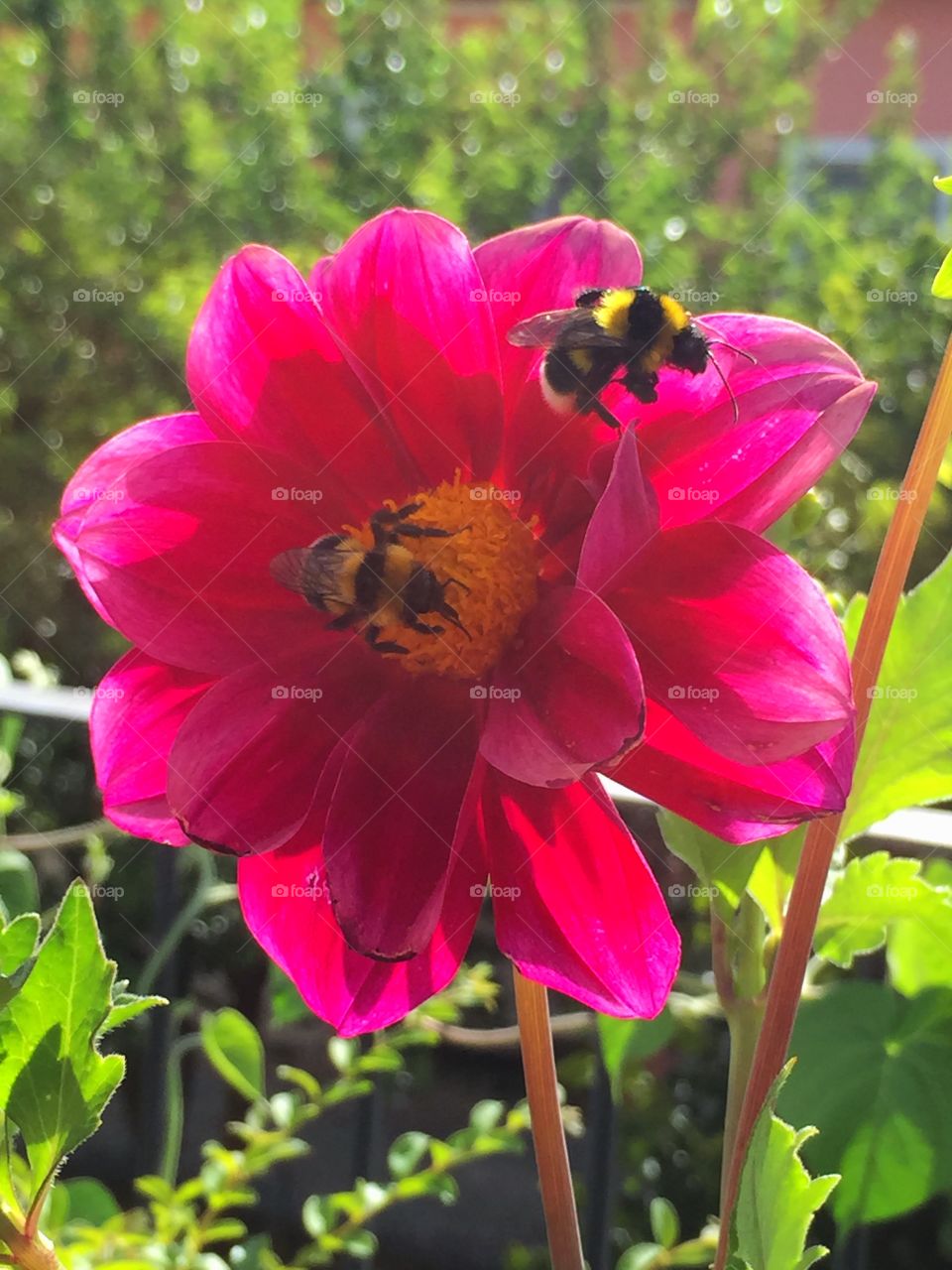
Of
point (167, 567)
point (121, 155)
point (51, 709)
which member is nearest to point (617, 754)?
point (167, 567)

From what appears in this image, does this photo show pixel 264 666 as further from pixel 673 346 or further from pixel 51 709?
pixel 51 709

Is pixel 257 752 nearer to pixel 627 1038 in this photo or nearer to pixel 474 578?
pixel 474 578

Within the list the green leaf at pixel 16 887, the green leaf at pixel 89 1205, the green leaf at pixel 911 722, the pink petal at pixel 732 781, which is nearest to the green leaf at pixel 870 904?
the green leaf at pixel 911 722

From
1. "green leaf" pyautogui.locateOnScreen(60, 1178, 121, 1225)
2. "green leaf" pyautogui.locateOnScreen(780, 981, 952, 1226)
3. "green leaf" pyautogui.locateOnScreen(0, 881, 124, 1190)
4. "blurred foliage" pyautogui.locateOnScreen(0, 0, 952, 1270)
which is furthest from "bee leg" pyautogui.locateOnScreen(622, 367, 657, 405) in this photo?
"blurred foliage" pyautogui.locateOnScreen(0, 0, 952, 1270)

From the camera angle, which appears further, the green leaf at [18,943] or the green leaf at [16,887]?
the green leaf at [16,887]

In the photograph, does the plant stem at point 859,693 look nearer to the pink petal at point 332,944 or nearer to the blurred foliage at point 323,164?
the pink petal at point 332,944

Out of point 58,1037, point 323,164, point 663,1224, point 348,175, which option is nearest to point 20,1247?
point 58,1037
